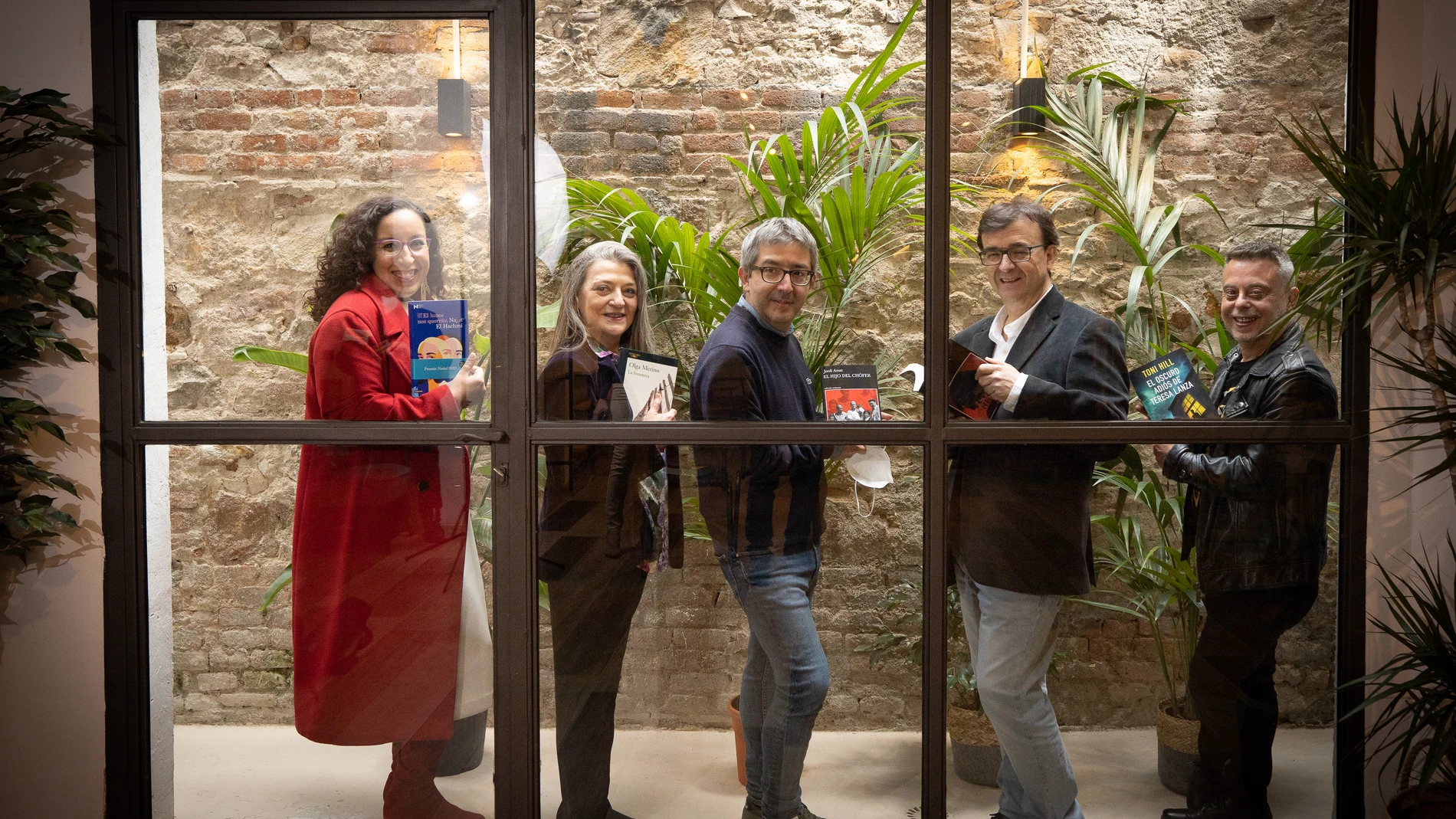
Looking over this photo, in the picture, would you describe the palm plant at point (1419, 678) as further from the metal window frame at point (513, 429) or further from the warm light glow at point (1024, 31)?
the warm light glow at point (1024, 31)

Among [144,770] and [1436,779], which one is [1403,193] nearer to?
[1436,779]

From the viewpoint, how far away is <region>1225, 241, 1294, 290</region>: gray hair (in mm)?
2188

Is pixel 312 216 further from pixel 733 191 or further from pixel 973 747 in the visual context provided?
pixel 973 747

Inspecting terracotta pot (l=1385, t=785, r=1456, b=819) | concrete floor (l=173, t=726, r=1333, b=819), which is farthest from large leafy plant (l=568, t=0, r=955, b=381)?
terracotta pot (l=1385, t=785, r=1456, b=819)

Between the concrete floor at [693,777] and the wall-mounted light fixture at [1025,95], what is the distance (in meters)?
1.51

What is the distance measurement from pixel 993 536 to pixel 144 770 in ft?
7.26

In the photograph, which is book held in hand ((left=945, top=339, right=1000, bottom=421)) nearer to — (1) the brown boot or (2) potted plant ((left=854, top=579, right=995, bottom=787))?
(2) potted plant ((left=854, top=579, right=995, bottom=787))

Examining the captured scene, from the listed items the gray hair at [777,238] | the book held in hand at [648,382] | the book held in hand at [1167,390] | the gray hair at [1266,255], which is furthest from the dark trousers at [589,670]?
the gray hair at [1266,255]

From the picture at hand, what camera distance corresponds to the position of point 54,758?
7.15 feet

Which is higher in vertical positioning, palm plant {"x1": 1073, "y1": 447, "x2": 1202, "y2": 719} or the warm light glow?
the warm light glow

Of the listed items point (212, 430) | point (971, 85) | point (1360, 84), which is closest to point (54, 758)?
point (212, 430)

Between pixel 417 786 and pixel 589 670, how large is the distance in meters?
0.53

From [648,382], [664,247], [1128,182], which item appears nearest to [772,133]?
[664,247]

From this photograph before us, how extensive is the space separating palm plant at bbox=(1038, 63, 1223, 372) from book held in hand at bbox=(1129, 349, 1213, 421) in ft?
0.10
